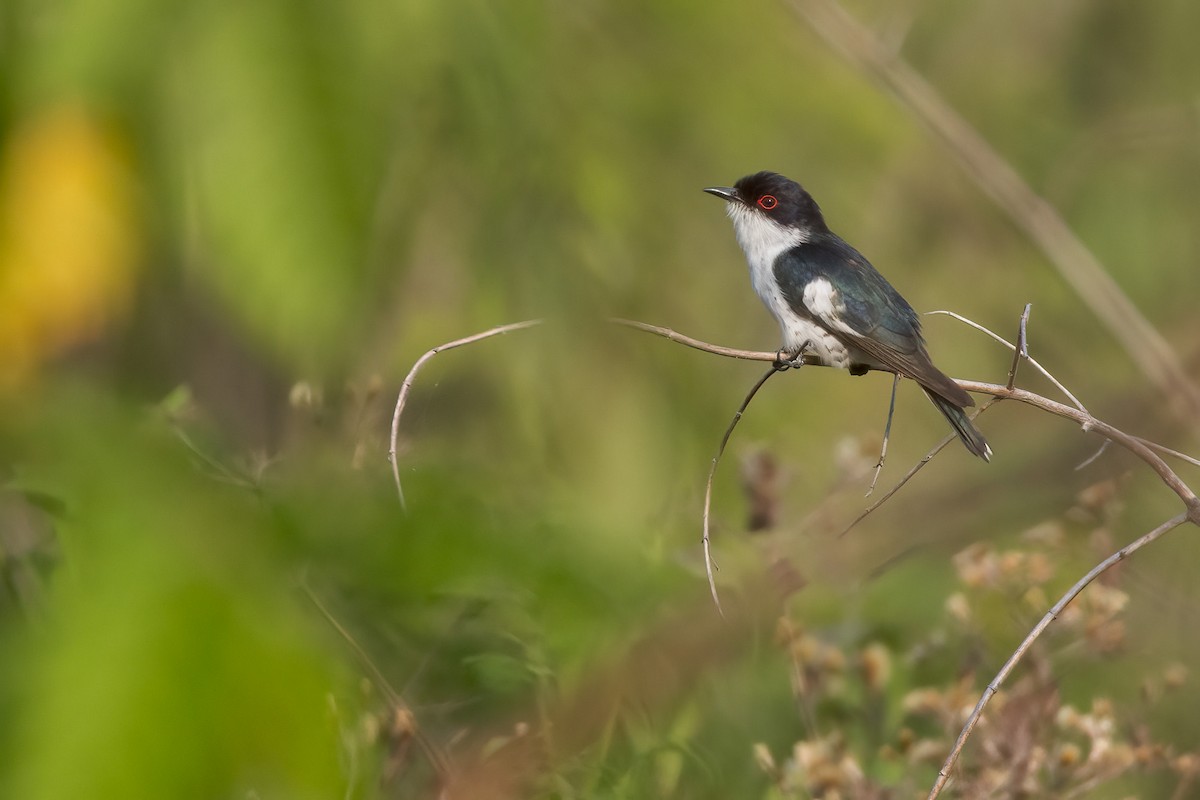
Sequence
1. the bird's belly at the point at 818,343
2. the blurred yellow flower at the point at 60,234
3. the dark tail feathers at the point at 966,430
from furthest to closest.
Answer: the bird's belly at the point at 818,343
the dark tail feathers at the point at 966,430
the blurred yellow flower at the point at 60,234

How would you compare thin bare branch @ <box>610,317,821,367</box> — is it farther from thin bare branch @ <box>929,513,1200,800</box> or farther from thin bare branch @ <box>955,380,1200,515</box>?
thin bare branch @ <box>929,513,1200,800</box>

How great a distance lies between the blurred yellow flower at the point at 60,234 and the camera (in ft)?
6.11

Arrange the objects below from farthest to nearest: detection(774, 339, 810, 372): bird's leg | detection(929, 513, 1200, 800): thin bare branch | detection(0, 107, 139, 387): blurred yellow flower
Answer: detection(774, 339, 810, 372): bird's leg < detection(0, 107, 139, 387): blurred yellow flower < detection(929, 513, 1200, 800): thin bare branch

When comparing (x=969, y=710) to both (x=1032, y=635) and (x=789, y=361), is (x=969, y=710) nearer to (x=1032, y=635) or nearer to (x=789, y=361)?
(x=789, y=361)

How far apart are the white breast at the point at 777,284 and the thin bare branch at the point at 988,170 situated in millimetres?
489

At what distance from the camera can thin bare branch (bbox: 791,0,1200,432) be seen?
11.3ft

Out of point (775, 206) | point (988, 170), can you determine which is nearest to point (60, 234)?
point (775, 206)

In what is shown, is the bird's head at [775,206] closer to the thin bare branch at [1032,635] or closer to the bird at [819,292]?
the bird at [819,292]

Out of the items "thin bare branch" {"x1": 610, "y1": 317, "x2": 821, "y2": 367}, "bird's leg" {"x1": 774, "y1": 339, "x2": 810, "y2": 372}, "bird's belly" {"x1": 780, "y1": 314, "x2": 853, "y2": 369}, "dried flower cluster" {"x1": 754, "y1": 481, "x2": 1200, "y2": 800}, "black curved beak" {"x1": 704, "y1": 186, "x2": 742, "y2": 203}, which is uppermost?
"thin bare branch" {"x1": 610, "y1": 317, "x2": 821, "y2": 367}

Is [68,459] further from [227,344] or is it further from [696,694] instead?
[227,344]

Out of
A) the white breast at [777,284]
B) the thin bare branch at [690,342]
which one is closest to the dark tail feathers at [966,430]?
the white breast at [777,284]

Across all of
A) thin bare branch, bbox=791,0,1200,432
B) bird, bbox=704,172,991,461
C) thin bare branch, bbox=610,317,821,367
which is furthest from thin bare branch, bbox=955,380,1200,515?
thin bare branch, bbox=791,0,1200,432

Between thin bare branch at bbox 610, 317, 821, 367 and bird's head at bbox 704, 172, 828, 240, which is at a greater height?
thin bare branch at bbox 610, 317, 821, 367

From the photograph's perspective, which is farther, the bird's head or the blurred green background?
the bird's head
